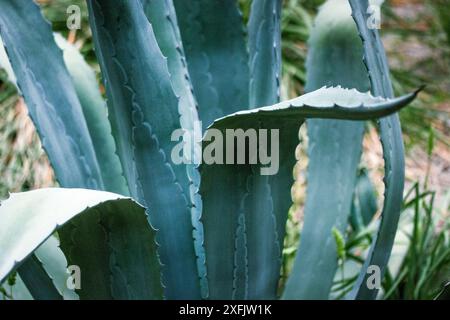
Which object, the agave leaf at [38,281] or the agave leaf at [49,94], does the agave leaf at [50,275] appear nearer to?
the agave leaf at [38,281]

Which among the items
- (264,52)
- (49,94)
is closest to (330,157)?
(264,52)

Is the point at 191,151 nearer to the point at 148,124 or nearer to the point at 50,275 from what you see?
the point at 148,124

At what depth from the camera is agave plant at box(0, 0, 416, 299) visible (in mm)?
1029

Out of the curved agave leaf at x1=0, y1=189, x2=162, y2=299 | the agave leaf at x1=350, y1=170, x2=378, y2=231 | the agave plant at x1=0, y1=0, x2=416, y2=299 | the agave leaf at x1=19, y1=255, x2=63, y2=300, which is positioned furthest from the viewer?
the agave leaf at x1=350, y1=170, x2=378, y2=231

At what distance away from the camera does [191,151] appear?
3.77 feet

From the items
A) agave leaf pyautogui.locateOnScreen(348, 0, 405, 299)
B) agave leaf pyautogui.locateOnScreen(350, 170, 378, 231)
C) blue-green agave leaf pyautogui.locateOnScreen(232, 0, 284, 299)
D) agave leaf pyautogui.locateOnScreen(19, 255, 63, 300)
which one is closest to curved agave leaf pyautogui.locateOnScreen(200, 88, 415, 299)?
blue-green agave leaf pyautogui.locateOnScreen(232, 0, 284, 299)

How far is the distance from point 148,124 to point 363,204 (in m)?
0.72

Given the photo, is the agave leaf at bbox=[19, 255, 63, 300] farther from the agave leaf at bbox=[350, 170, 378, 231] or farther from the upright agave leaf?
the agave leaf at bbox=[350, 170, 378, 231]

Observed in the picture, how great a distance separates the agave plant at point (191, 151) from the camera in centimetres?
103

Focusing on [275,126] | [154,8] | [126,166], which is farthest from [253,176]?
[154,8]

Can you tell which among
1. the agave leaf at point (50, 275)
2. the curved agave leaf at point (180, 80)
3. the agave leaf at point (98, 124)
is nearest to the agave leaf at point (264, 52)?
A: the curved agave leaf at point (180, 80)

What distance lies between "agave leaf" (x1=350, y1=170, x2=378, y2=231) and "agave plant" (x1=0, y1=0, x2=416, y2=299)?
276 mm

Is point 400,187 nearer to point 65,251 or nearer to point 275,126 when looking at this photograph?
point 275,126

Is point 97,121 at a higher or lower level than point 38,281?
higher
